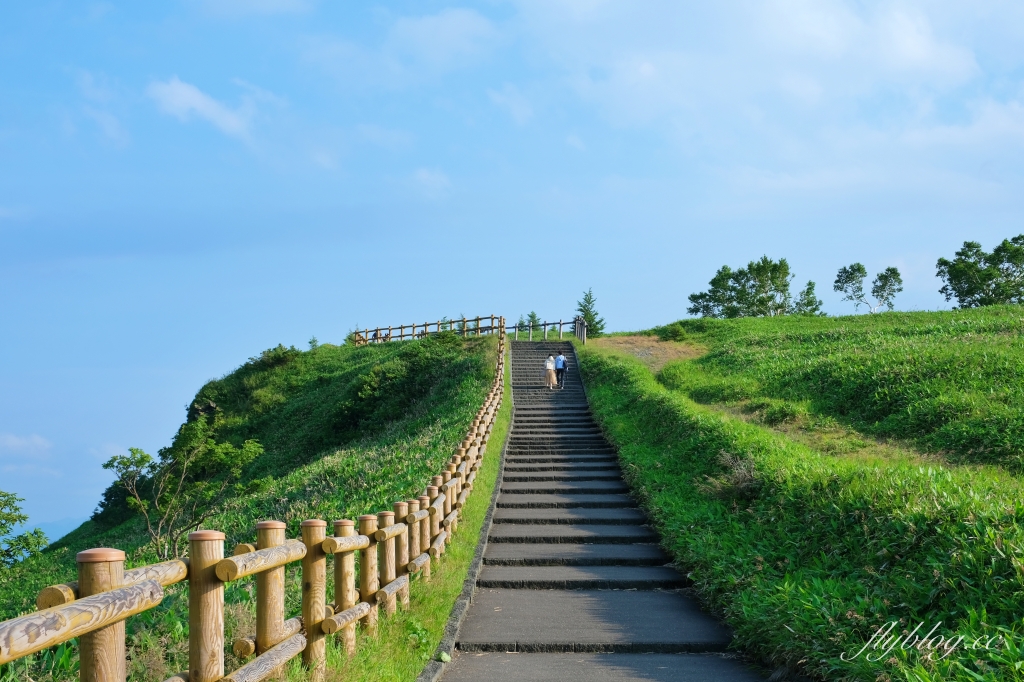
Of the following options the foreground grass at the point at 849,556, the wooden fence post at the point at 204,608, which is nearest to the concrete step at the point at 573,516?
the foreground grass at the point at 849,556

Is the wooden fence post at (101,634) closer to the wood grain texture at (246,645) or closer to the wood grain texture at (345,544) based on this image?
the wood grain texture at (246,645)

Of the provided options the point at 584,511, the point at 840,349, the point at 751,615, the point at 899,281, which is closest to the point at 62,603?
the point at 751,615

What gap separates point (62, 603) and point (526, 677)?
4.14 meters

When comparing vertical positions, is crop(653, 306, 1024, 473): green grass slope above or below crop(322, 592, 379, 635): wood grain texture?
above

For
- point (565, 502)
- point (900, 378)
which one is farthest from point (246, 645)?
point (900, 378)

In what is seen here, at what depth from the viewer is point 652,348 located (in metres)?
36.2

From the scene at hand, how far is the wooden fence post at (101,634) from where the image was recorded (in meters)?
3.03

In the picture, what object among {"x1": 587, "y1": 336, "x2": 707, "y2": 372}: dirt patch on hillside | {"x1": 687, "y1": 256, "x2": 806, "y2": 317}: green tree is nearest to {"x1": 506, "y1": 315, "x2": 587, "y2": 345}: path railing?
{"x1": 587, "y1": 336, "x2": 707, "y2": 372}: dirt patch on hillside

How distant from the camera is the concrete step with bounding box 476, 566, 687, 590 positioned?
30.5ft

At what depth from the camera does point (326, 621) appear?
5164 mm

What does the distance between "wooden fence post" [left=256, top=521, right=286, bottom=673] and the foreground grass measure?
365cm

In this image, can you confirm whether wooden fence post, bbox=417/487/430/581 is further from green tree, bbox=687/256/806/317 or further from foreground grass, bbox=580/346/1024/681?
green tree, bbox=687/256/806/317

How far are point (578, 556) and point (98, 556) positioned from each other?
26.0 feet

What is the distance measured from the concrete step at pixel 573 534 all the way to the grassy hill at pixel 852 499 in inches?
15.8
